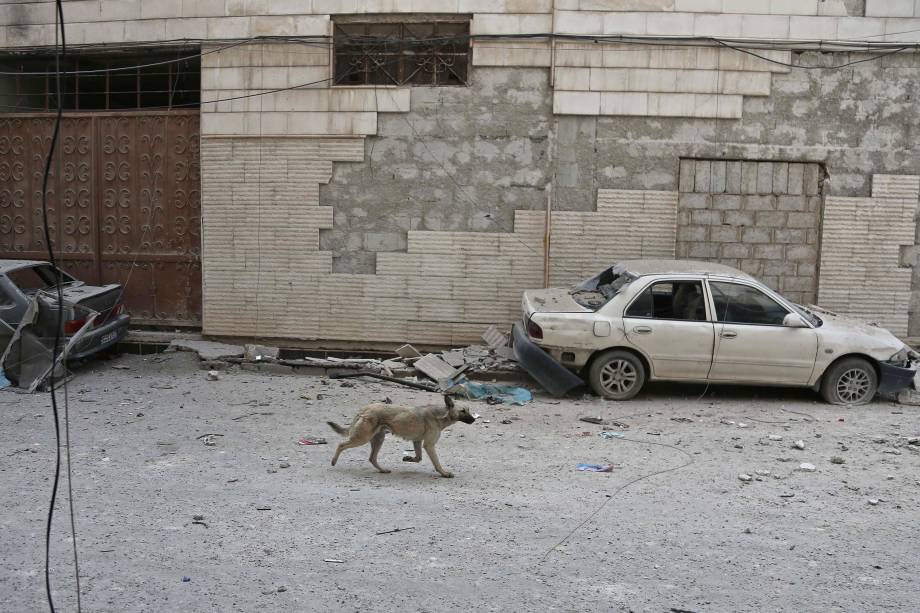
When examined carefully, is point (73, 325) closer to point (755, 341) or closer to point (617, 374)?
point (617, 374)

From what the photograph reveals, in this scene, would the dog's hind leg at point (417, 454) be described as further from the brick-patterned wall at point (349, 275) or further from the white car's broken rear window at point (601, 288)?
the brick-patterned wall at point (349, 275)

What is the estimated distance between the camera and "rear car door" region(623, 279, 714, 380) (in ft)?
29.0

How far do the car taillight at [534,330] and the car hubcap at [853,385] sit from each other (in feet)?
10.6

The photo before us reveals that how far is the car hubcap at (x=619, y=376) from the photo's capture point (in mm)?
8992

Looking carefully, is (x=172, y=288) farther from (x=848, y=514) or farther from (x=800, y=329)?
(x=848, y=514)

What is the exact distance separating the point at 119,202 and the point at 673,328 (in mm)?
7802

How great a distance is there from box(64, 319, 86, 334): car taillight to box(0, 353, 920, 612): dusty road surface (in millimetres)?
1061

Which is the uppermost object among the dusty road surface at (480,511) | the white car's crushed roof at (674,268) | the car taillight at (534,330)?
the white car's crushed roof at (674,268)

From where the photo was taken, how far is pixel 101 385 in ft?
31.8

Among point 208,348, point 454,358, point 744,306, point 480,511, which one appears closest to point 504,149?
point 454,358

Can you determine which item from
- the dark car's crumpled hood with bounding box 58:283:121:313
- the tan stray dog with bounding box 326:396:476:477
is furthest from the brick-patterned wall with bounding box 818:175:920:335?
the dark car's crumpled hood with bounding box 58:283:121:313

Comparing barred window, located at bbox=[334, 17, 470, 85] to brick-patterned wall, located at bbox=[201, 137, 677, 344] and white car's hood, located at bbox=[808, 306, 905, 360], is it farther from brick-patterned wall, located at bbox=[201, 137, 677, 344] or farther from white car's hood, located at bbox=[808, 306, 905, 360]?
white car's hood, located at bbox=[808, 306, 905, 360]

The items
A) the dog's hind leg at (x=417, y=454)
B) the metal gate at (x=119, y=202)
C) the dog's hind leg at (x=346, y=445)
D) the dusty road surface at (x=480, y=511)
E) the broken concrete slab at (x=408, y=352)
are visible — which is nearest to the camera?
the dusty road surface at (x=480, y=511)

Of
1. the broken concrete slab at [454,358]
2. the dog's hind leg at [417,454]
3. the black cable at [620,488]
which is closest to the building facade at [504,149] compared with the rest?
the broken concrete slab at [454,358]
